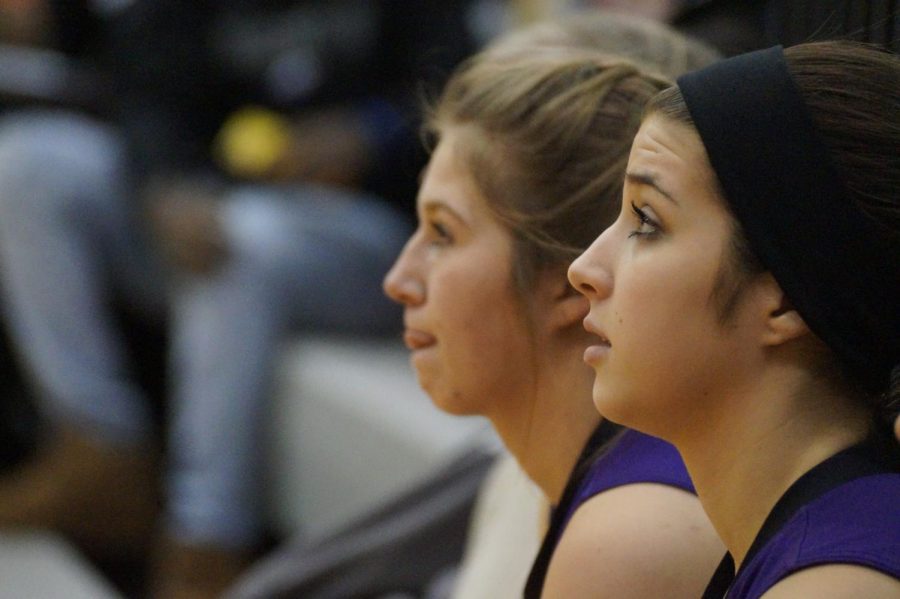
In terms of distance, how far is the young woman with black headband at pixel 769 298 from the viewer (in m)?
0.78

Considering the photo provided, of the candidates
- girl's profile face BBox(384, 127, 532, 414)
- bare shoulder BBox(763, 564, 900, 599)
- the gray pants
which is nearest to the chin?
girl's profile face BBox(384, 127, 532, 414)

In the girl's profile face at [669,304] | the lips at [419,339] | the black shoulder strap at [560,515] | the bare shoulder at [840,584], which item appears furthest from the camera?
the lips at [419,339]

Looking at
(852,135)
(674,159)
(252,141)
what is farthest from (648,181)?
(252,141)

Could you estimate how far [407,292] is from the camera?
1.19m

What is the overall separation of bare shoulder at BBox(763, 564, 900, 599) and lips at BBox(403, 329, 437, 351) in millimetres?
500

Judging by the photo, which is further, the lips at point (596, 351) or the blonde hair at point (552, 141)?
the blonde hair at point (552, 141)

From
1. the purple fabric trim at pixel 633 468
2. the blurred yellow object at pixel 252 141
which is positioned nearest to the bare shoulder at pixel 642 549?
the purple fabric trim at pixel 633 468

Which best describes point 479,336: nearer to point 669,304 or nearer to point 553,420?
point 553,420

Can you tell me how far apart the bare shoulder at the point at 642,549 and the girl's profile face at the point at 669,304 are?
0.37ft

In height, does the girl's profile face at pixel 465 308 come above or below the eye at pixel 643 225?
below

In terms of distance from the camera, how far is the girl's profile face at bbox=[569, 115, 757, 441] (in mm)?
810

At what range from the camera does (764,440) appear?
2.67 ft

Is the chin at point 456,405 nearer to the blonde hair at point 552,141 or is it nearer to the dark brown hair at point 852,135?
the blonde hair at point 552,141

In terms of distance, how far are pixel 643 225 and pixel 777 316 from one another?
4.2 inches
